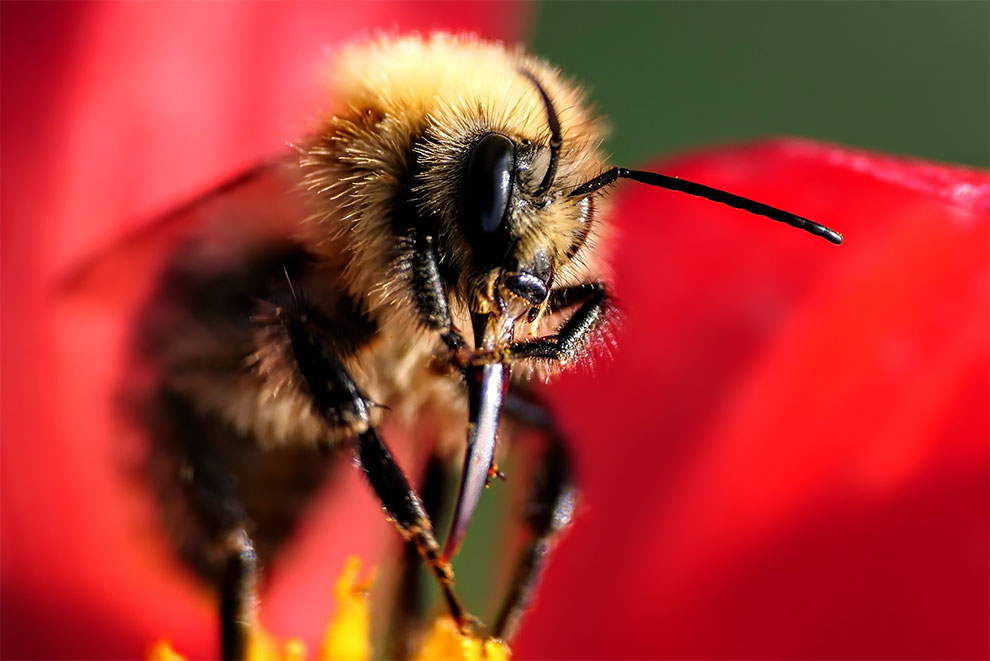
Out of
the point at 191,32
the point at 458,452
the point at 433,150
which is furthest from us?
the point at 191,32

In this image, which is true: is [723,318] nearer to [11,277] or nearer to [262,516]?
[262,516]

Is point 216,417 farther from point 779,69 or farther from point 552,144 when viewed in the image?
point 779,69

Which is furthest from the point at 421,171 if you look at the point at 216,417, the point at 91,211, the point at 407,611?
the point at 91,211

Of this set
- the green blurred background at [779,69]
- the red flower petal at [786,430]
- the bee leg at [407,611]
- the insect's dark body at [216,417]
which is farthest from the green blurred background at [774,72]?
the insect's dark body at [216,417]

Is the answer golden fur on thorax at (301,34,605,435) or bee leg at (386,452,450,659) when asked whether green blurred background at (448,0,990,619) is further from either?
golden fur on thorax at (301,34,605,435)

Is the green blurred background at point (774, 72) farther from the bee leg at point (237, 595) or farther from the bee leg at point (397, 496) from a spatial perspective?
the bee leg at point (397, 496)

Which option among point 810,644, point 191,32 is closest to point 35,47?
point 191,32

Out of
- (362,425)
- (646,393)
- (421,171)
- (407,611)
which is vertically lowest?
(407,611)
